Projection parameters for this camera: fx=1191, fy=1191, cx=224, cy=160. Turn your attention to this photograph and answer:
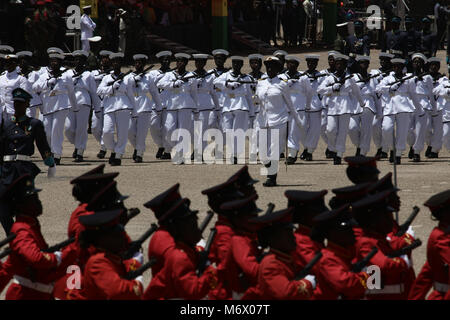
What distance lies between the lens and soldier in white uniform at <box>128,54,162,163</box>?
70.5 ft

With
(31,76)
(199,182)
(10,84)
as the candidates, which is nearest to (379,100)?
(199,182)

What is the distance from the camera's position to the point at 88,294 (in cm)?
838

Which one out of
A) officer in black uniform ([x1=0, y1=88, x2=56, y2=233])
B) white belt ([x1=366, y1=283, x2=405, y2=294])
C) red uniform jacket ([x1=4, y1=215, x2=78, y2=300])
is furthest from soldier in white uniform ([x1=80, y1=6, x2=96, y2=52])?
white belt ([x1=366, y1=283, x2=405, y2=294])

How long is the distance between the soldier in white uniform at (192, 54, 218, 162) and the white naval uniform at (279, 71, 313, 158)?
1.37 m

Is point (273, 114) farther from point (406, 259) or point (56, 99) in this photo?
point (406, 259)

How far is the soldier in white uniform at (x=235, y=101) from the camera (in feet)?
70.1

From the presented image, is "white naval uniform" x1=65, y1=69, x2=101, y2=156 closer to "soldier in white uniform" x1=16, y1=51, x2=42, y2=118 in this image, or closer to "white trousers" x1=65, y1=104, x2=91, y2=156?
"white trousers" x1=65, y1=104, x2=91, y2=156

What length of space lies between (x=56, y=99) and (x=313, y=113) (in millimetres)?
4698

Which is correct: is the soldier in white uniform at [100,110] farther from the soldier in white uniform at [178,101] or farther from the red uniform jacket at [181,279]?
the red uniform jacket at [181,279]

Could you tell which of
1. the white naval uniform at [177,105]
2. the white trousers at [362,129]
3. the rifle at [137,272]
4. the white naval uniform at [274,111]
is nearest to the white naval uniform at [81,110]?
the white naval uniform at [177,105]

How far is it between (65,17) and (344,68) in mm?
12867

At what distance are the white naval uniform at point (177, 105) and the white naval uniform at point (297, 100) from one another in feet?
5.66

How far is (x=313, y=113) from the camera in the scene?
2195 centimetres
